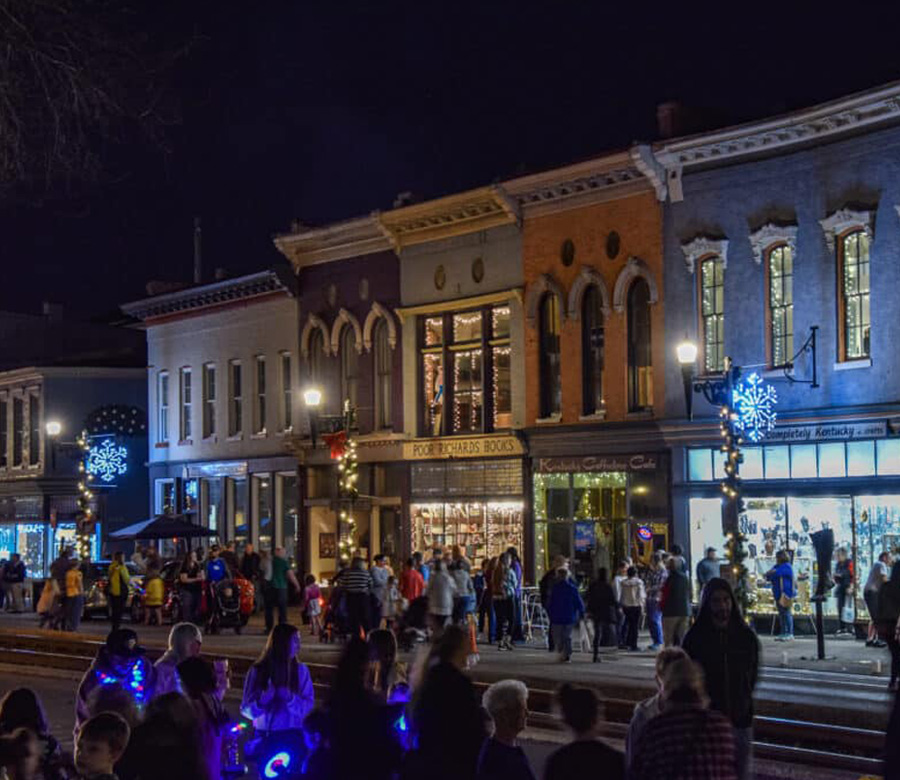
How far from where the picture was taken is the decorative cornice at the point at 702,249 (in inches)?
1286

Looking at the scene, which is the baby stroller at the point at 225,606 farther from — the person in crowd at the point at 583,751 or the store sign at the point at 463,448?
the person in crowd at the point at 583,751

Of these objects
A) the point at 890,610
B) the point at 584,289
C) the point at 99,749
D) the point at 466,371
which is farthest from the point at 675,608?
the point at 99,749

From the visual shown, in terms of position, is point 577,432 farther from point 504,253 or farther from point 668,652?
point 668,652

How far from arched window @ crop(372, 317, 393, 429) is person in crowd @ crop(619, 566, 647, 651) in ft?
46.2

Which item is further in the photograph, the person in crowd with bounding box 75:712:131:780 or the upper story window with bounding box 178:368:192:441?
the upper story window with bounding box 178:368:192:441

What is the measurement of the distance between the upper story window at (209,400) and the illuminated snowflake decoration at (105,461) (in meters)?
7.55

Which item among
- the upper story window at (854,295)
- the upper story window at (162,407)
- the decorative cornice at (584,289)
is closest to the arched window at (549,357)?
the decorative cornice at (584,289)

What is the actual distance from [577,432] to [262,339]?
1323 centimetres

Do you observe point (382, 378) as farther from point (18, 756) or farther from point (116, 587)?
point (18, 756)

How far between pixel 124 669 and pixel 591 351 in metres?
25.0

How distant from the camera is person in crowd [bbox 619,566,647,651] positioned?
28609 mm

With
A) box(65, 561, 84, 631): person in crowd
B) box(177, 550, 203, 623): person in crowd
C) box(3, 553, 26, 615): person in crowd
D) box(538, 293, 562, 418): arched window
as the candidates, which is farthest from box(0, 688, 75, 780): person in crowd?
box(3, 553, 26, 615): person in crowd

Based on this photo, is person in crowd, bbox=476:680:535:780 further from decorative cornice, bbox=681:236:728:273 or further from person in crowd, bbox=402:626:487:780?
decorative cornice, bbox=681:236:728:273

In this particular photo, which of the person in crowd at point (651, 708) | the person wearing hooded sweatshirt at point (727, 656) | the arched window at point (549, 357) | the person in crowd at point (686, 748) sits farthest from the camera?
the arched window at point (549, 357)
